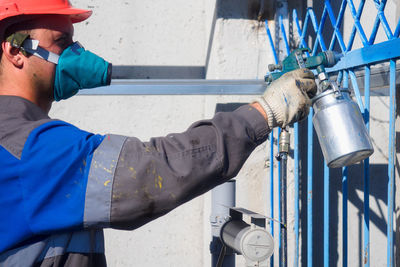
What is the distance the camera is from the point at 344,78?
71.1 inches

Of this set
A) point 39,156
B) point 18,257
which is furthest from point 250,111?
point 18,257

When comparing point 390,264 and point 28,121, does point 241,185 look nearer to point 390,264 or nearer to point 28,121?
point 390,264

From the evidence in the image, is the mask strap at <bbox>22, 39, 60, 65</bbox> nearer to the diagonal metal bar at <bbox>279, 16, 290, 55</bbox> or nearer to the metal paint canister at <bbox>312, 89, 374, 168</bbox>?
the metal paint canister at <bbox>312, 89, 374, 168</bbox>

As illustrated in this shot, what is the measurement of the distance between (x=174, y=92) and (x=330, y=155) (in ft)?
4.20

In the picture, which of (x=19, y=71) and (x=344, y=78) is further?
(x=344, y=78)

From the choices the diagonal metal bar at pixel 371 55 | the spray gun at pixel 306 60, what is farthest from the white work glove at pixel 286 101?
the diagonal metal bar at pixel 371 55

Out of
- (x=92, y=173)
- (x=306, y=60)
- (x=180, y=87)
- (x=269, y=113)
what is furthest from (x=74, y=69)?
(x=180, y=87)

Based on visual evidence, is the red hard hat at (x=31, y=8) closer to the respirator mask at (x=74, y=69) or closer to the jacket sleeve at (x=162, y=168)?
the respirator mask at (x=74, y=69)

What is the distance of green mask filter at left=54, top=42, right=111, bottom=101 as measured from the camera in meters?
1.36

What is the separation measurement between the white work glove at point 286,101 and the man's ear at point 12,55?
29.1 inches

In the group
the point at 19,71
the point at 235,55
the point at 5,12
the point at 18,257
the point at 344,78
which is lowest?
the point at 18,257

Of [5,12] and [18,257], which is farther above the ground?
[5,12]

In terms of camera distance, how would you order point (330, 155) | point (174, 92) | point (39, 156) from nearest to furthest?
1. point (39, 156)
2. point (330, 155)
3. point (174, 92)

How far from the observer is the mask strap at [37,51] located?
1.31 metres
